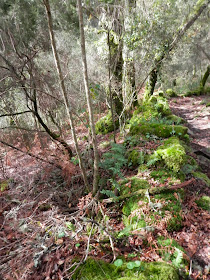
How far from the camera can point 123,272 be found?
5.90 feet

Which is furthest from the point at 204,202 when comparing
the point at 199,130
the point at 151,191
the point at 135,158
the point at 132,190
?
the point at 199,130

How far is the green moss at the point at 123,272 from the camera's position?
5.67 ft

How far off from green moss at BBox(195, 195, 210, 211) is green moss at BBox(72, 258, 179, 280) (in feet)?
5.22

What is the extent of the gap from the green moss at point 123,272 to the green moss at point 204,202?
1590mm

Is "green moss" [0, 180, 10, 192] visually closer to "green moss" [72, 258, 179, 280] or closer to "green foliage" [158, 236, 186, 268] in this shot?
"green moss" [72, 258, 179, 280]

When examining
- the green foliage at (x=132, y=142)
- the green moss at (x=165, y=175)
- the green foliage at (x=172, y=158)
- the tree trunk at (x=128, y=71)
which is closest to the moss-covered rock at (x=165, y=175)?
the green moss at (x=165, y=175)

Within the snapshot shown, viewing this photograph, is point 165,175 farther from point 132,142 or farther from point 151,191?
point 132,142

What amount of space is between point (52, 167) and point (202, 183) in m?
3.76

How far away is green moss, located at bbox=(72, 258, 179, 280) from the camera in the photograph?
1729 millimetres

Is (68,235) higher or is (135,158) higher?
(135,158)

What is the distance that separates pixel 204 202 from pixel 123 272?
2159mm

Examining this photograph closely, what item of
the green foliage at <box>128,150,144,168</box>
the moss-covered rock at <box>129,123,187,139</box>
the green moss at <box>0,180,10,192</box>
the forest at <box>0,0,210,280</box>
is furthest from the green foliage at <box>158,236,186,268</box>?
the green moss at <box>0,180,10,192</box>

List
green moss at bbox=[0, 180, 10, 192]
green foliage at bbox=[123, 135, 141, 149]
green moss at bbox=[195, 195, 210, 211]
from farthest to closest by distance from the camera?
1. green foliage at bbox=[123, 135, 141, 149]
2. green moss at bbox=[0, 180, 10, 192]
3. green moss at bbox=[195, 195, 210, 211]

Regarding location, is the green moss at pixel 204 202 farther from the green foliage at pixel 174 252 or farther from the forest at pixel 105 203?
the green foliage at pixel 174 252
